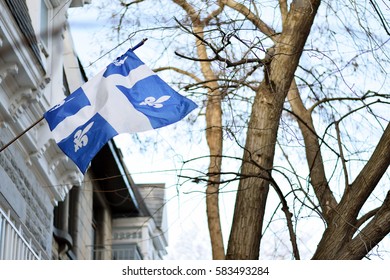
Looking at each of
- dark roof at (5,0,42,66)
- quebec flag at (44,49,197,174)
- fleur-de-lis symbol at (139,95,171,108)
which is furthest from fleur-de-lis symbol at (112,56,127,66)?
dark roof at (5,0,42,66)

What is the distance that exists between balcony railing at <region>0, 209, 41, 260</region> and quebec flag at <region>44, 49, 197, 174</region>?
2.38 meters

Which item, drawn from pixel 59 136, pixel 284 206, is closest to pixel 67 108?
pixel 59 136

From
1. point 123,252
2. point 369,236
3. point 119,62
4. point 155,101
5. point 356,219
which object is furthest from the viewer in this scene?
point 123,252

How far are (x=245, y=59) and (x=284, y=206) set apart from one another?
1.59 meters

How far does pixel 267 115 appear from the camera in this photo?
12523mm

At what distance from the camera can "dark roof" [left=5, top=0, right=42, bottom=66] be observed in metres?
15.1

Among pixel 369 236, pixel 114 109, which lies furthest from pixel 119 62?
pixel 369 236

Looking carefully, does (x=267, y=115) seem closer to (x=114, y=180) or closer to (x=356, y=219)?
(x=356, y=219)

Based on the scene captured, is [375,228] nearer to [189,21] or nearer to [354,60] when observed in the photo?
[354,60]

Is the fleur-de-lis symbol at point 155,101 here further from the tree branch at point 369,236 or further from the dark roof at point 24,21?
the dark roof at point 24,21

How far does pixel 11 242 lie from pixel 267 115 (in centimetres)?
446

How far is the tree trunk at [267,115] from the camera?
40.0 feet

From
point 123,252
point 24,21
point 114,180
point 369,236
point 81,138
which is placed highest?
point 114,180

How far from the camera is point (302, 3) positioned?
12641 mm
